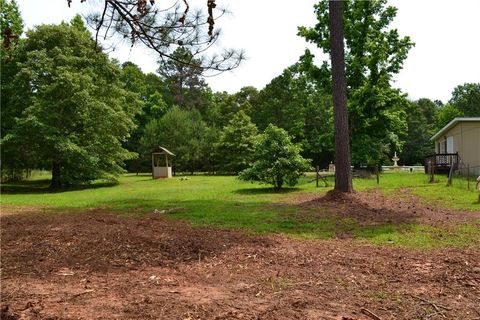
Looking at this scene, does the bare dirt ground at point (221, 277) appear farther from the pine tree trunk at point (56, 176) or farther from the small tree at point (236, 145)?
the small tree at point (236, 145)

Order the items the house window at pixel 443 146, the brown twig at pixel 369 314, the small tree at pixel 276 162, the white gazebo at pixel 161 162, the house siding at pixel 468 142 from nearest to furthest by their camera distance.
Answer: the brown twig at pixel 369 314 → the small tree at pixel 276 162 → the house siding at pixel 468 142 → the house window at pixel 443 146 → the white gazebo at pixel 161 162

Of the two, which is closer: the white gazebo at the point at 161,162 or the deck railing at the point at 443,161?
the deck railing at the point at 443,161

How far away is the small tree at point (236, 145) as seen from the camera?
37.3 metres

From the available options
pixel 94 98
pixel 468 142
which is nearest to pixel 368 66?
pixel 468 142

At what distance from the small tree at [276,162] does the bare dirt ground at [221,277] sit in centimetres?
921

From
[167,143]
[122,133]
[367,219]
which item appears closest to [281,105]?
[167,143]

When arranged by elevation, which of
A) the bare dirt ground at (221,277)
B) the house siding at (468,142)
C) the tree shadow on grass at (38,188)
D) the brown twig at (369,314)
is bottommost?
the brown twig at (369,314)

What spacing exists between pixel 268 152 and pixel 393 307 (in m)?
13.4

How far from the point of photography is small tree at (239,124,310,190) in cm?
1675

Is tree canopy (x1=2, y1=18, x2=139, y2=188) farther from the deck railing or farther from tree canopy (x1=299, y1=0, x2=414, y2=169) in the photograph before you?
the deck railing

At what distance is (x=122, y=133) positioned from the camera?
2527 centimetres

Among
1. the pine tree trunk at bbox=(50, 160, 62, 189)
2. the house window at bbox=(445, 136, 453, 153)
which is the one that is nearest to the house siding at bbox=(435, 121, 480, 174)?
the house window at bbox=(445, 136, 453, 153)

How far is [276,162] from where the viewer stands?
16641 mm

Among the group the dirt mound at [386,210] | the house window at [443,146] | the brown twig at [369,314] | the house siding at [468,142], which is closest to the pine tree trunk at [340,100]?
the dirt mound at [386,210]
